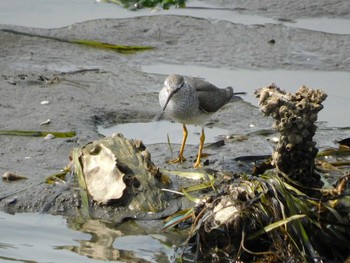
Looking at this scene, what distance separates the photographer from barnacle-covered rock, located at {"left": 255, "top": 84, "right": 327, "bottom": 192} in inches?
225

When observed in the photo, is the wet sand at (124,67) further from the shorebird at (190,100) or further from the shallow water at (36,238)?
the shallow water at (36,238)

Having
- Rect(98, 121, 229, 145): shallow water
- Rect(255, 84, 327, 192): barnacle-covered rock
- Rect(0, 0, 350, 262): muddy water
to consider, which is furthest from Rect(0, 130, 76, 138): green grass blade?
Rect(255, 84, 327, 192): barnacle-covered rock

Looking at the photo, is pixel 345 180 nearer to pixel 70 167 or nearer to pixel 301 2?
pixel 70 167

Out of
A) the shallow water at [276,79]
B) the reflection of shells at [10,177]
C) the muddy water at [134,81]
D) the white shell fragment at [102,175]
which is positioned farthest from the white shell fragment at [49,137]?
the shallow water at [276,79]

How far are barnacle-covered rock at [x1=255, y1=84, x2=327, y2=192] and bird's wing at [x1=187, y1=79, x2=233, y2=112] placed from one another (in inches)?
74.7

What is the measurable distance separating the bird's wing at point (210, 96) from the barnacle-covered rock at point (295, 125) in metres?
1.90

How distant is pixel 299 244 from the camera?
5578 mm

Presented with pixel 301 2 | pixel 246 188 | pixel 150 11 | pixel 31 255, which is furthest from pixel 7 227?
pixel 301 2

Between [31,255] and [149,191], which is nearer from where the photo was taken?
[31,255]

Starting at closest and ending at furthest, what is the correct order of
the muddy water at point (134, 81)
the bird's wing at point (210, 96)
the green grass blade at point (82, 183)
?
1. the muddy water at point (134, 81)
2. the green grass blade at point (82, 183)
3. the bird's wing at point (210, 96)

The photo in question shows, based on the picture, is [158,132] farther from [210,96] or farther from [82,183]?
[82,183]

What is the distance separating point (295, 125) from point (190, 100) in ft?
6.89

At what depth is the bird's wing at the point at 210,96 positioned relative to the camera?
7840 mm

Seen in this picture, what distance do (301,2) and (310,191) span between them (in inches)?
235
